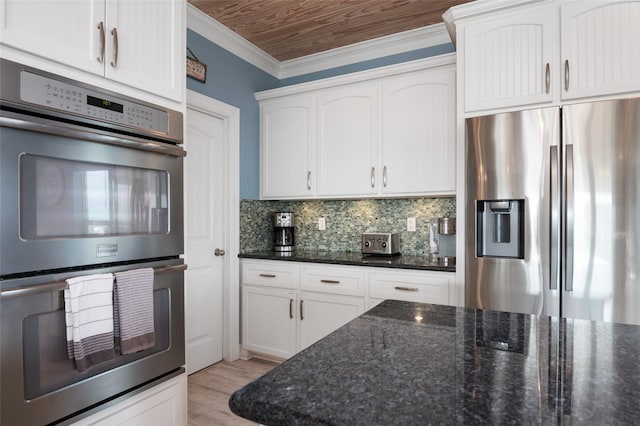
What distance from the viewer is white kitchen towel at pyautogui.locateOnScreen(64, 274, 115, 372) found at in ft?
4.17

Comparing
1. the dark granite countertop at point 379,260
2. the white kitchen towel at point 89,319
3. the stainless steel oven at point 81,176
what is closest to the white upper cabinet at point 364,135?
the dark granite countertop at point 379,260

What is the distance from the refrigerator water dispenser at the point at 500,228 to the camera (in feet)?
6.59

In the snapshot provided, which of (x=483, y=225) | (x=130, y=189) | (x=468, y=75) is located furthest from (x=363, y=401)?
(x=468, y=75)

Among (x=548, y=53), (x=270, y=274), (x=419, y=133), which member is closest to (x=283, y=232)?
(x=270, y=274)

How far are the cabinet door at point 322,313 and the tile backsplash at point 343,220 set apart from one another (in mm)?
693

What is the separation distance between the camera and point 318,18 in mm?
2883

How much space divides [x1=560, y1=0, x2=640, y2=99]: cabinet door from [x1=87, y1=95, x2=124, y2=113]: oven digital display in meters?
2.17

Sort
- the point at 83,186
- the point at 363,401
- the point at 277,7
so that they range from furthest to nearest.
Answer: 1. the point at 277,7
2. the point at 83,186
3. the point at 363,401

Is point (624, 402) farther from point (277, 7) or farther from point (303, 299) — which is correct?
point (277, 7)

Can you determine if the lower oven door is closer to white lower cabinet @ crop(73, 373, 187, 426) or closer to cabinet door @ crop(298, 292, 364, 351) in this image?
white lower cabinet @ crop(73, 373, 187, 426)

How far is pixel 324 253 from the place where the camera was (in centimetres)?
330

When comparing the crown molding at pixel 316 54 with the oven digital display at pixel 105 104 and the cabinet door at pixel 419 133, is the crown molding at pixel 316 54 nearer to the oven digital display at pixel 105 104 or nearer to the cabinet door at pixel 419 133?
the cabinet door at pixel 419 133

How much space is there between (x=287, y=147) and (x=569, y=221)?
7.41ft

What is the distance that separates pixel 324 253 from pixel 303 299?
1.70 feet
